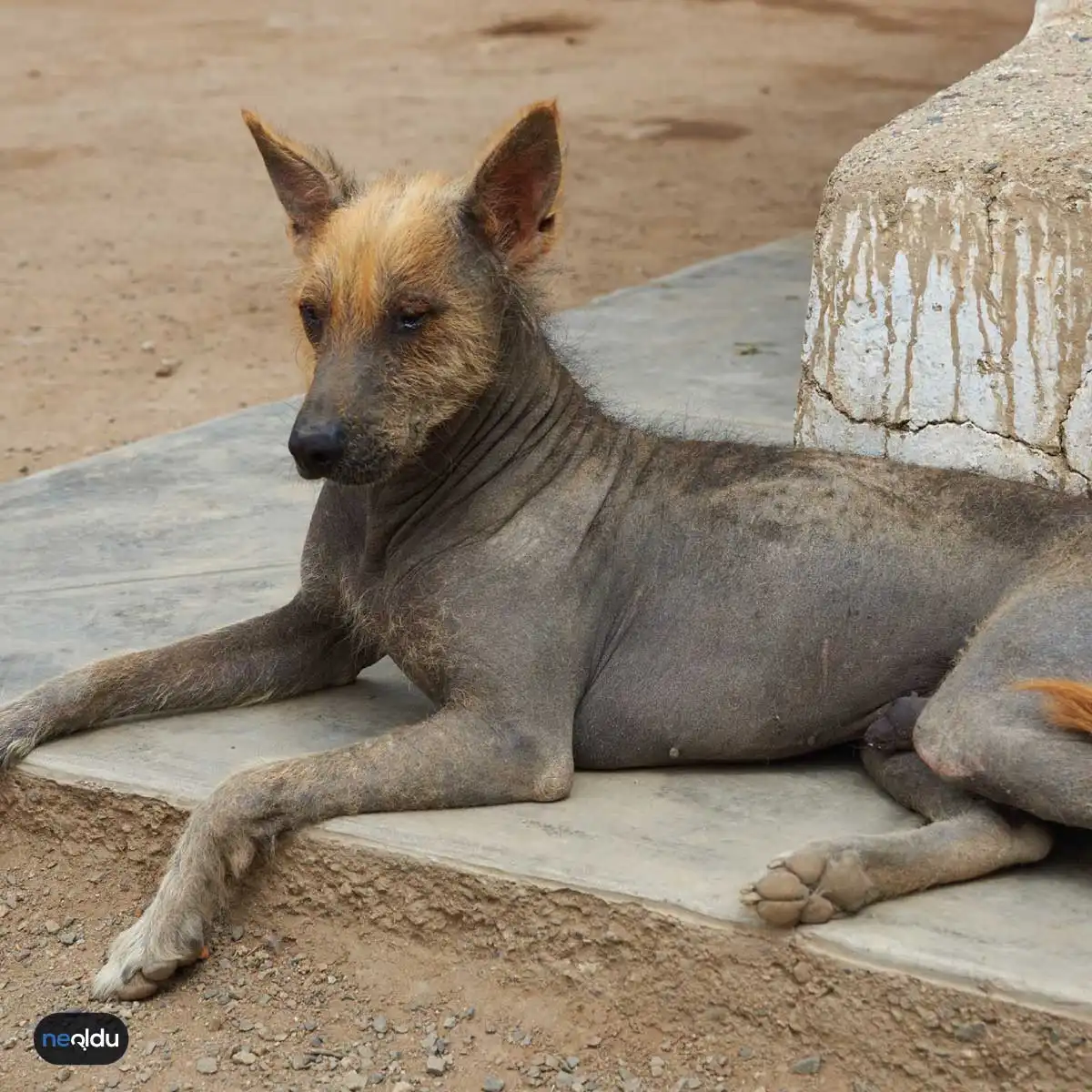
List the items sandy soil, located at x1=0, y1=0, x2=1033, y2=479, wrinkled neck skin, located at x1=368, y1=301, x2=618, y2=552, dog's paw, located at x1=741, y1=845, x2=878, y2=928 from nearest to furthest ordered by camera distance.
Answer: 1. dog's paw, located at x1=741, y1=845, x2=878, y2=928
2. wrinkled neck skin, located at x1=368, y1=301, x2=618, y2=552
3. sandy soil, located at x1=0, y1=0, x2=1033, y2=479

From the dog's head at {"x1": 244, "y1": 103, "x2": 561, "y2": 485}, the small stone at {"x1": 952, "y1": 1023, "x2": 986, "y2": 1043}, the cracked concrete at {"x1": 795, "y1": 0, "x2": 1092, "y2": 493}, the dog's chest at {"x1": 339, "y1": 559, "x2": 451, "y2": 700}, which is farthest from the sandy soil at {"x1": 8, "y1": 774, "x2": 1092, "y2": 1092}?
the cracked concrete at {"x1": 795, "y1": 0, "x2": 1092, "y2": 493}

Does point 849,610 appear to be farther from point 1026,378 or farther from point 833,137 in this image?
point 833,137

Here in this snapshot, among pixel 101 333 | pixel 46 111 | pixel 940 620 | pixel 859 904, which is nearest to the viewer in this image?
pixel 859 904

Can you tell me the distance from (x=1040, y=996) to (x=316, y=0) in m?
18.6

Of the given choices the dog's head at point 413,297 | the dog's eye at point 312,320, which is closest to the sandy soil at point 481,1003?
the dog's head at point 413,297

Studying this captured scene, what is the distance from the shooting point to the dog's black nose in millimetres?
4102

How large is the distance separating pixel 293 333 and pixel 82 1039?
175 cm

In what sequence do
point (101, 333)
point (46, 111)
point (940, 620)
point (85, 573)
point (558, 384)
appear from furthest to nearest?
point (46, 111), point (101, 333), point (85, 573), point (558, 384), point (940, 620)

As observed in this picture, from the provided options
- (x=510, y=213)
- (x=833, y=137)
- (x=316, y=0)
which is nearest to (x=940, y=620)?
(x=510, y=213)

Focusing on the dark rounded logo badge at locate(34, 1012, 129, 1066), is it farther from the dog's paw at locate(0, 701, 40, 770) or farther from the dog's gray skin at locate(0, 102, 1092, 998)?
the dog's paw at locate(0, 701, 40, 770)

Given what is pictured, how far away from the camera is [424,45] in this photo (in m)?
18.8

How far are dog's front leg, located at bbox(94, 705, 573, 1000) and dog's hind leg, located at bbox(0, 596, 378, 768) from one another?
25.9 inches

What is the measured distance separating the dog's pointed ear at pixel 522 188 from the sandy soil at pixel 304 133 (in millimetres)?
3361

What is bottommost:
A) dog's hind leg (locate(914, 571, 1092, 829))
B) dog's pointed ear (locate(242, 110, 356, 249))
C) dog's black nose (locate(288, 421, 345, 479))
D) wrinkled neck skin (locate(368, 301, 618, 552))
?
dog's hind leg (locate(914, 571, 1092, 829))
